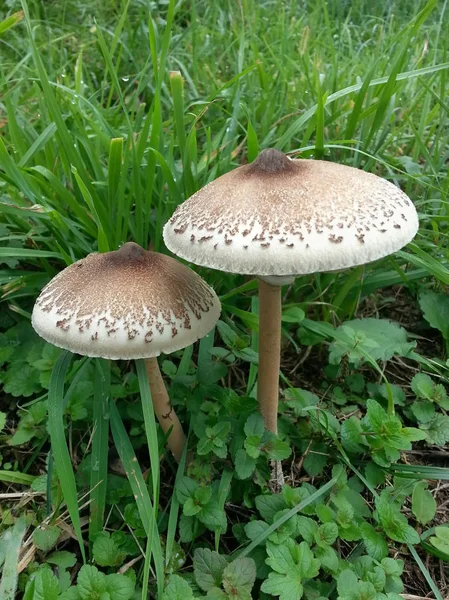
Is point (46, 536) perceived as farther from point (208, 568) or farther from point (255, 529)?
point (255, 529)

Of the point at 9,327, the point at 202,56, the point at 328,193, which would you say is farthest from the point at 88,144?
the point at 202,56

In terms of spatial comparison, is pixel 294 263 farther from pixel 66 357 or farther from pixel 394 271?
pixel 394 271

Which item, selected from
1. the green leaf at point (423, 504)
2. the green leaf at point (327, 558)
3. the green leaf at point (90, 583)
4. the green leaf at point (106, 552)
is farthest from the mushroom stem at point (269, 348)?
the green leaf at point (90, 583)

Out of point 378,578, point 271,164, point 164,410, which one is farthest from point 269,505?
point 271,164

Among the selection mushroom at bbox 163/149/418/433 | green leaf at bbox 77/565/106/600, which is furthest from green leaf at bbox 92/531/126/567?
mushroom at bbox 163/149/418/433

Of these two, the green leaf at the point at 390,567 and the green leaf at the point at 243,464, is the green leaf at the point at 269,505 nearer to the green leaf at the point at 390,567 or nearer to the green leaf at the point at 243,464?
the green leaf at the point at 243,464
